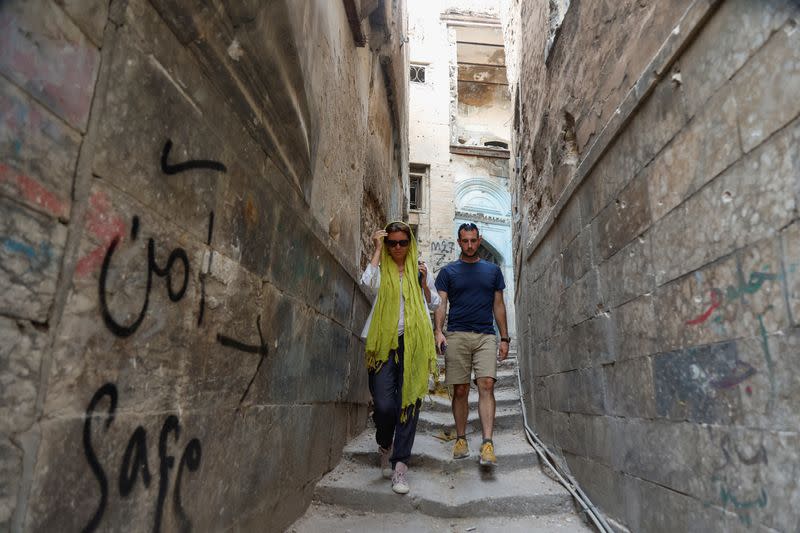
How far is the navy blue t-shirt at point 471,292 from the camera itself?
409 cm

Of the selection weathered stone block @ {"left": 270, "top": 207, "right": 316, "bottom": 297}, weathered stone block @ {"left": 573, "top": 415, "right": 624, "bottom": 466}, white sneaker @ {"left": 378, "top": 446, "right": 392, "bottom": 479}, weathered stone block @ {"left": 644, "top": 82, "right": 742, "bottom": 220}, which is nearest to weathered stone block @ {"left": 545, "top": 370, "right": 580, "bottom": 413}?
weathered stone block @ {"left": 573, "top": 415, "right": 624, "bottom": 466}

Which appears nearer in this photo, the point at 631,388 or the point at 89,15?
the point at 89,15

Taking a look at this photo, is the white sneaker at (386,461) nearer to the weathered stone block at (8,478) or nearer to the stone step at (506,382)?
the weathered stone block at (8,478)

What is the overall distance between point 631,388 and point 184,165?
7.30ft

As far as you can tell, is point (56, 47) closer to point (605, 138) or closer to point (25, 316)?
point (25, 316)

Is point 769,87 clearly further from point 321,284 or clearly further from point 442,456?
point 442,456

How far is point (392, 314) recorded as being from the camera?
355 centimetres

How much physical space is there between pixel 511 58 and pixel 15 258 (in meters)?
8.12

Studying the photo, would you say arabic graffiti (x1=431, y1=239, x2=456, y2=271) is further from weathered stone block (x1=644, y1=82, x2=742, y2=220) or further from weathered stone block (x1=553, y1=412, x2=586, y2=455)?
weathered stone block (x1=644, y1=82, x2=742, y2=220)

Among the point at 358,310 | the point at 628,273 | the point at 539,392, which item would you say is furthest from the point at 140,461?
the point at 539,392

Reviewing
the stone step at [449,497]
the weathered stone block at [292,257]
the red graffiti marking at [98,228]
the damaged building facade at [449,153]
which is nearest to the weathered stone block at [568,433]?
→ the stone step at [449,497]

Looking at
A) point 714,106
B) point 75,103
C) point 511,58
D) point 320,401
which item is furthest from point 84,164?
point 511,58

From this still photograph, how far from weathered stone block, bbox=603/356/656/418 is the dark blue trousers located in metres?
1.32

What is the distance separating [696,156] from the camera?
6.28 ft
